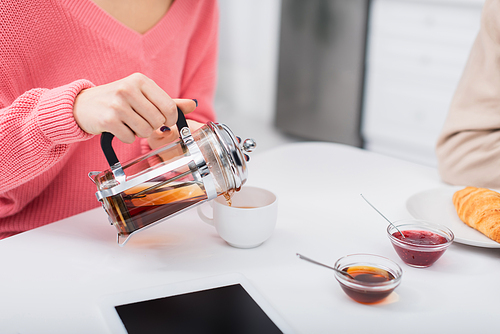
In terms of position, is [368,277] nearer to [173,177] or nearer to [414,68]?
[173,177]

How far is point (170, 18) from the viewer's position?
114 cm

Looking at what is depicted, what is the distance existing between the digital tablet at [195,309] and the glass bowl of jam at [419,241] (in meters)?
0.24

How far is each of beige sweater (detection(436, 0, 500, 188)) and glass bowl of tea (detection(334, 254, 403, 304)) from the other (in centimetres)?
48

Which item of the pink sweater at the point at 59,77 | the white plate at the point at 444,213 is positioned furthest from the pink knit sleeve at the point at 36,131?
the white plate at the point at 444,213

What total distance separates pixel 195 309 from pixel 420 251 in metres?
0.35

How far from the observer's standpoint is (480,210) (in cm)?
82

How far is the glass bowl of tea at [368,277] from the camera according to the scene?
63cm

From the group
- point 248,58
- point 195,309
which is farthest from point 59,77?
point 248,58

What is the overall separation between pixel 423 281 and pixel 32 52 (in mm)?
839

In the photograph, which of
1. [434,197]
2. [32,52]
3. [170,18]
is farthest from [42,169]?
[434,197]

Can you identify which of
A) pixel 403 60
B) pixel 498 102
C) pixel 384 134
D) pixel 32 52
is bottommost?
pixel 384 134

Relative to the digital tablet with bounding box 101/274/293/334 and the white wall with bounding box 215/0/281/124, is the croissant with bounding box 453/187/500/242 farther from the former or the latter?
the white wall with bounding box 215/0/281/124

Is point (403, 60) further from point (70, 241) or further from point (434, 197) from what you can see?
point (70, 241)

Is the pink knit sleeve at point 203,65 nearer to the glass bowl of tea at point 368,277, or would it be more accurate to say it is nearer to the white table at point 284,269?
the white table at point 284,269
